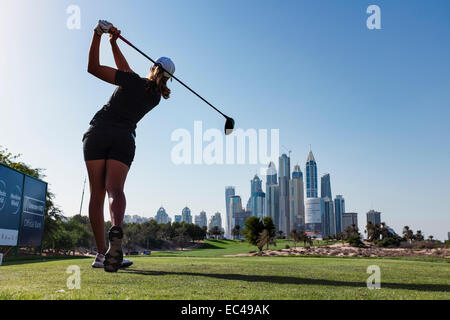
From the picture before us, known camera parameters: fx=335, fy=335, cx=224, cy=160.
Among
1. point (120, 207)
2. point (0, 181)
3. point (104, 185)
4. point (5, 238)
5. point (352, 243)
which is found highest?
point (0, 181)

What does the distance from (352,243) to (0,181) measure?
10549cm

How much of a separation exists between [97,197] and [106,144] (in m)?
0.80

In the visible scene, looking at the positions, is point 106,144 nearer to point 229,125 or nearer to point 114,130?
point 114,130

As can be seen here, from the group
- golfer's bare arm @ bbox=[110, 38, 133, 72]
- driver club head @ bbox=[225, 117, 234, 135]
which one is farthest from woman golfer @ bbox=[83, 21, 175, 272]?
driver club head @ bbox=[225, 117, 234, 135]

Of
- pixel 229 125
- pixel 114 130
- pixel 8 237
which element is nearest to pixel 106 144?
pixel 114 130

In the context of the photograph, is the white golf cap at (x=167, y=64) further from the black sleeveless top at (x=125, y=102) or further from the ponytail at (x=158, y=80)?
the black sleeveless top at (x=125, y=102)

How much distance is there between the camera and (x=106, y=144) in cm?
445

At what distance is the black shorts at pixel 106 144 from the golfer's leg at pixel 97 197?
0.12m

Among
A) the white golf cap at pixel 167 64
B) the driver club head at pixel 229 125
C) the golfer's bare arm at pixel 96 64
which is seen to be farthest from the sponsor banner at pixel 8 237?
the white golf cap at pixel 167 64

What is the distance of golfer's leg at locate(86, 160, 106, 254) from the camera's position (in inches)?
179
